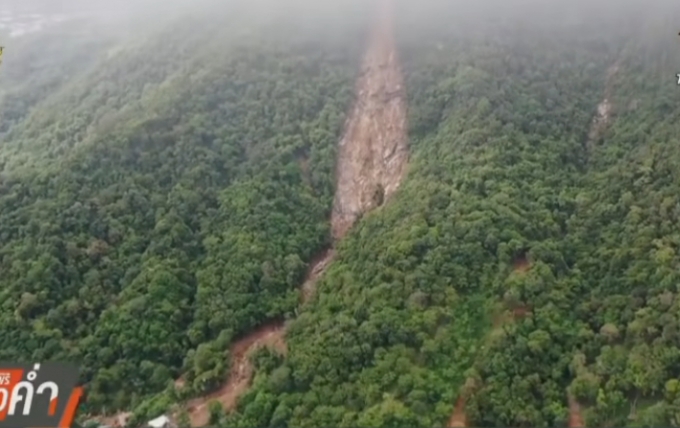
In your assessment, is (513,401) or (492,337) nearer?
(513,401)

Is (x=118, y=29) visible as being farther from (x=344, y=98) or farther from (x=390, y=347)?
(x=390, y=347)

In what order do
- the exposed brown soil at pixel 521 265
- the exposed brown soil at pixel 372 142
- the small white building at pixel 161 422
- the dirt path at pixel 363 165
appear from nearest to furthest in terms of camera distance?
1. the small white building at pixel 161 422
2. the dirt path at pixel 363 165
3. the exposed brown soil at pixel 521 265
4. the exposed brown soil at pixel 372 142

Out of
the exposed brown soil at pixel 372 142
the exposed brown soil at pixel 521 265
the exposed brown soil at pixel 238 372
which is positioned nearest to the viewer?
the exposed brown soil at pixel 238 372

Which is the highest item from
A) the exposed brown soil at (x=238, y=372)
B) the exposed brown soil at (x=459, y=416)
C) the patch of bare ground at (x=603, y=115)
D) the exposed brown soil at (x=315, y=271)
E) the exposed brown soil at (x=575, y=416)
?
the patch of bare ground at (x=603, y=115)

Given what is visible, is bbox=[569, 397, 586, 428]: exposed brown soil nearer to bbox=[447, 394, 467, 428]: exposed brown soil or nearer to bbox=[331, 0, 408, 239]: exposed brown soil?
bbox=[447, 394, 467, 428]: exposed brown soil

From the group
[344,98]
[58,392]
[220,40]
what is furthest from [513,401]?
[220,40]

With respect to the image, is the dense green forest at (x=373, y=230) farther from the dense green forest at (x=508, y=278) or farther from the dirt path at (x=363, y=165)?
the dirt path at (x=363, y=165)

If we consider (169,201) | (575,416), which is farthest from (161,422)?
(575,416)

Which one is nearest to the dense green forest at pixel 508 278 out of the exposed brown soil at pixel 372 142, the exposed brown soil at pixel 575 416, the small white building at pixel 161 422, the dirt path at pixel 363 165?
the exposed brown soil at pixel 575 416
